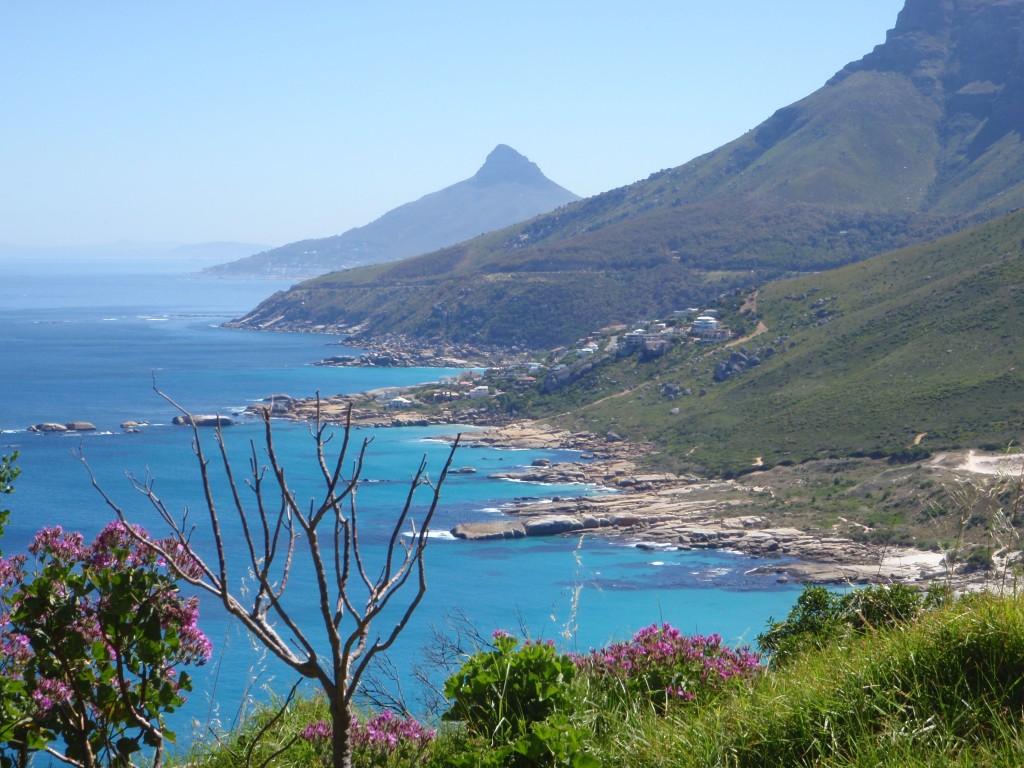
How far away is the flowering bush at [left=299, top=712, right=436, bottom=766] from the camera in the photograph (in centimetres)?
385

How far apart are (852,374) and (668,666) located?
46899 millimetres

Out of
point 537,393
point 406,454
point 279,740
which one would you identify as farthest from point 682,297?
point 279,740

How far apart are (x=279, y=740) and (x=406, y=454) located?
160 ft

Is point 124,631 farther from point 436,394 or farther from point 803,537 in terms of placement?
point 436,394

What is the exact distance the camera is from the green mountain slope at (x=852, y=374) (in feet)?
139

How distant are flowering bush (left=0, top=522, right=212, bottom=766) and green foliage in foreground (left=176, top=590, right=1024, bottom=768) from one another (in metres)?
0.82

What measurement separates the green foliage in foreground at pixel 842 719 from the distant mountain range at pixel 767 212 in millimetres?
85347

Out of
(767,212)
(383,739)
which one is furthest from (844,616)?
(767,212)

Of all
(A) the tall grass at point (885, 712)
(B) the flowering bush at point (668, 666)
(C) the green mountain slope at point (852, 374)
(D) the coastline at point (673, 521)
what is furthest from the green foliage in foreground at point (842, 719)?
(C) the green mountain slope at point (852, 374)

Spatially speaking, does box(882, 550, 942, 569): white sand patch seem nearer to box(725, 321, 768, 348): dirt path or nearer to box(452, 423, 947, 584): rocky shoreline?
box(452, 423, 947, 584): rocky shoreline

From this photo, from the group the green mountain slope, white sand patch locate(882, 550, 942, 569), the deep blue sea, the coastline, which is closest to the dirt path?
the green mountain slope

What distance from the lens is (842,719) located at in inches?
136

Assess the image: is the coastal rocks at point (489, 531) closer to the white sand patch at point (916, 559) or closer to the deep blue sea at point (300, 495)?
the deep blue sea at point (300, 495)

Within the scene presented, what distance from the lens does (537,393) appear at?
213 feet
